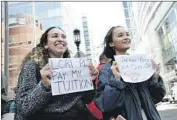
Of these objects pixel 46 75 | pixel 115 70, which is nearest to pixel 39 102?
pixel 46 75

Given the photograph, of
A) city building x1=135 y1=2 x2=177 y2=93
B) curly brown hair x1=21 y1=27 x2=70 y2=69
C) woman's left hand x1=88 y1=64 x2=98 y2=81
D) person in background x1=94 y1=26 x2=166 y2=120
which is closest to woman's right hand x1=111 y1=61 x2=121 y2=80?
person in background x1=94 y1=26 x2=166 y2=120

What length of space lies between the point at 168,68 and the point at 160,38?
412 cm

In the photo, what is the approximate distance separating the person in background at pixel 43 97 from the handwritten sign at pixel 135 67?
0.69ft

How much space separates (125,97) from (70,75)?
15.2 inches

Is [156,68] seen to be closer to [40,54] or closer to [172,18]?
[40,54]

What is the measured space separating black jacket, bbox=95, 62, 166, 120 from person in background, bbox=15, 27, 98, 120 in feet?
0.27

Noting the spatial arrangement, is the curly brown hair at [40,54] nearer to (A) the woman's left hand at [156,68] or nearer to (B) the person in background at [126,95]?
(B) the person in background at [126,95]

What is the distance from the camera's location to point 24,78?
1.69 m

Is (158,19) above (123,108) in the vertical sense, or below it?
above

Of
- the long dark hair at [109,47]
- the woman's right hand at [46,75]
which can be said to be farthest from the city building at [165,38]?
the woman's right hand at [46,75]

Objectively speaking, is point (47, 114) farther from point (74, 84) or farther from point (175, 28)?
point (175, 28)

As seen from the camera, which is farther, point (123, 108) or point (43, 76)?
point (123, 108)

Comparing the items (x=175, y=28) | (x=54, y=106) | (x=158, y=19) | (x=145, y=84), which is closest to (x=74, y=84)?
(x=54, y=106)

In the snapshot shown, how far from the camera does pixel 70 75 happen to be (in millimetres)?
1823
